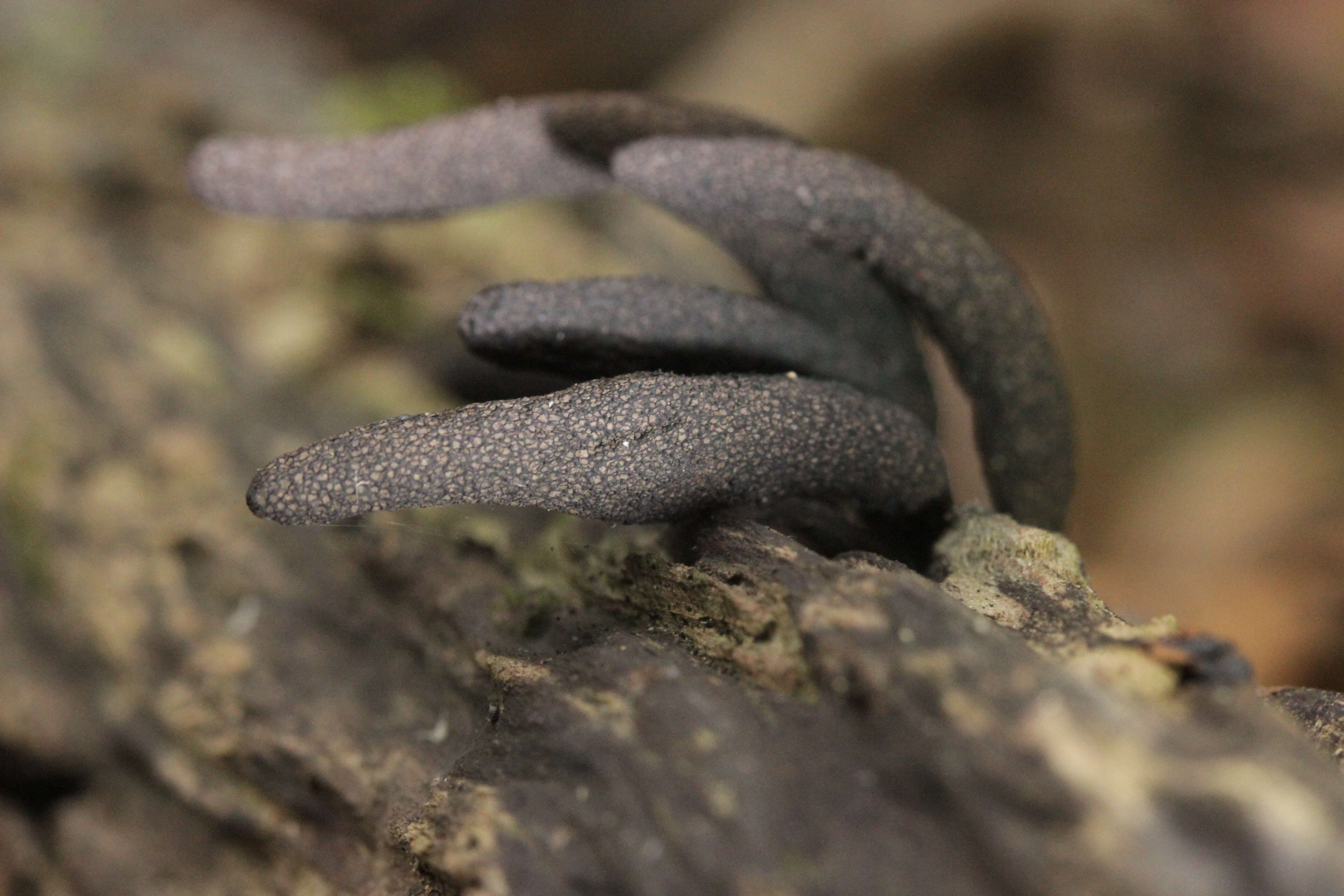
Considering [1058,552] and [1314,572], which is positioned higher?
[1314,572]

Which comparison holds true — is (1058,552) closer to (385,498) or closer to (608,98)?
(385,498)

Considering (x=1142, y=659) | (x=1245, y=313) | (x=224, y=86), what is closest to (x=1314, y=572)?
(x=1245, y=313)

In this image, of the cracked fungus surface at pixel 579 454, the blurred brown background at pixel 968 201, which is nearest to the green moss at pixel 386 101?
the blurred brown background at pixel 968 201

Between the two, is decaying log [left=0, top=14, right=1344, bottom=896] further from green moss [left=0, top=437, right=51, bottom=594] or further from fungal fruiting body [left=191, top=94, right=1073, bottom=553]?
fungal fruiting body [left=191, top=94, right=1073, bottom=553]

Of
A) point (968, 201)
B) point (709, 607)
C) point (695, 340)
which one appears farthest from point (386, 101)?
point (709, 607)

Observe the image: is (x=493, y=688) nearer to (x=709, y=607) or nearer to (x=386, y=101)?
(x=709, y=607)
